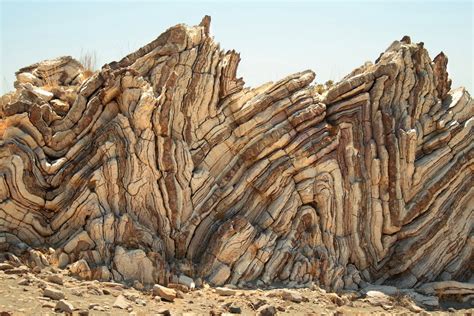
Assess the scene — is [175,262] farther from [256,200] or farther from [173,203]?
[256,200]

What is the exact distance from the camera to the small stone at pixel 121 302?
12730 mm

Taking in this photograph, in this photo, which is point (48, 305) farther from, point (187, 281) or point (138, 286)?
point (187, 281)

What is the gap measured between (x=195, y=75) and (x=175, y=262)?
491cm

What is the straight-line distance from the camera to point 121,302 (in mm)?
12898

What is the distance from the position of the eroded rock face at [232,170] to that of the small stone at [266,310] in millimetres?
2160

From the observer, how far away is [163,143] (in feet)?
53.8

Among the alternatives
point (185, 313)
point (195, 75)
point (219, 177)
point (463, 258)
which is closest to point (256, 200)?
point (219, 177)

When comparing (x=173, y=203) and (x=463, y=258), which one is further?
(x=463, y=258)

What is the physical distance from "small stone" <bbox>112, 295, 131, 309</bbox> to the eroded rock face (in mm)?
1369

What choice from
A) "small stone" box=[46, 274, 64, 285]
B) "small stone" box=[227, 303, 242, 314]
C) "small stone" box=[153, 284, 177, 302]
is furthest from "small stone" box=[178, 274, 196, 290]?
"small stone" box=[46, 274, 64, 285]

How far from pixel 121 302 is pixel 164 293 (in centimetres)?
117

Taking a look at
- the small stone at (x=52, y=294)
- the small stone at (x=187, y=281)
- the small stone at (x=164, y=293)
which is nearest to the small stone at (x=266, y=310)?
the small stone at (x=164, y=293)

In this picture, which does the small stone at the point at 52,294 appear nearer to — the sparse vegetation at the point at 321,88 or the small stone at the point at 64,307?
the small stone at the point at 64,307

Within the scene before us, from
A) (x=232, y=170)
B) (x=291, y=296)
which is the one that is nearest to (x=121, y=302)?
(x=291, y=296)
